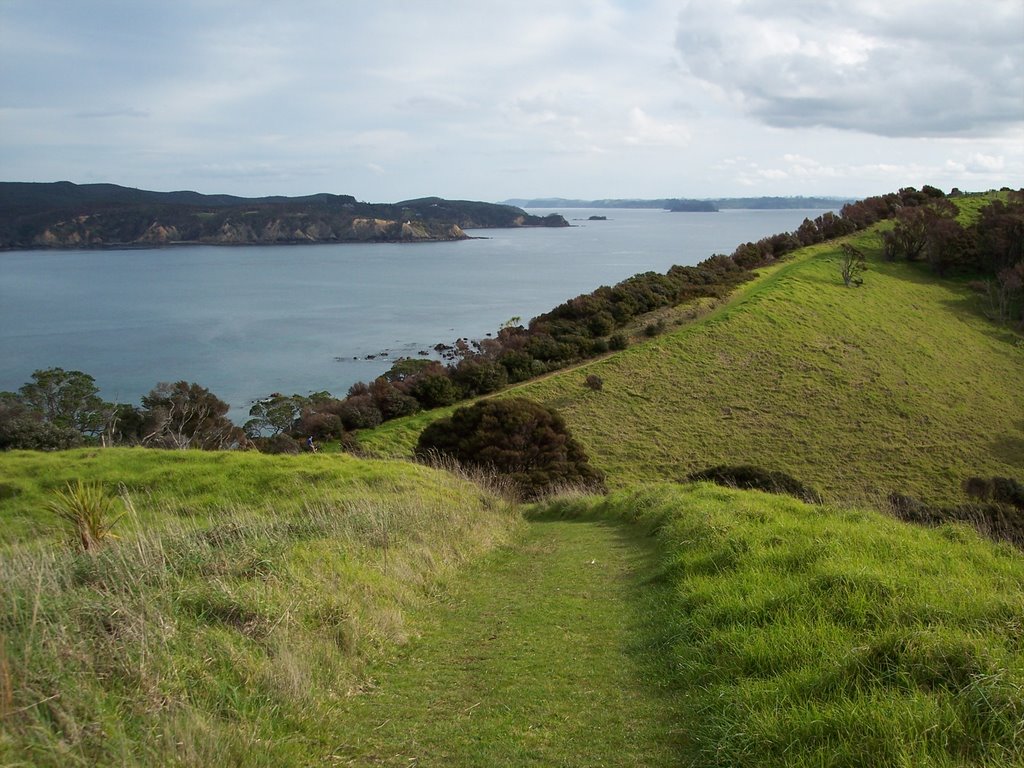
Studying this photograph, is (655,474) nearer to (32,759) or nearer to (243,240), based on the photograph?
(32,759)

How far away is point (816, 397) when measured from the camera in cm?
3528

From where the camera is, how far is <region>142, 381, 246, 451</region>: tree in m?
30.9

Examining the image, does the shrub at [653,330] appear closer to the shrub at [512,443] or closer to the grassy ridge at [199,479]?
the shrub at [512,443]

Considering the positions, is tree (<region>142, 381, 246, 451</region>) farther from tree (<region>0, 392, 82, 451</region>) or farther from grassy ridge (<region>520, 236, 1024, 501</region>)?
grassy ridge (<region>520, 236, 1024, 501</region>)

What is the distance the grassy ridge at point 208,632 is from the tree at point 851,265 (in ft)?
159

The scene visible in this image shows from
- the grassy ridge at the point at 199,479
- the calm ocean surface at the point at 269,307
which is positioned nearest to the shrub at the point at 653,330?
the calm ocean surface at the point at 269,307

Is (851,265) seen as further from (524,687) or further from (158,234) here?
(158,234)

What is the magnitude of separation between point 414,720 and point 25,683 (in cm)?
227

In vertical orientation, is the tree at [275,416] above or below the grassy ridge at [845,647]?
below

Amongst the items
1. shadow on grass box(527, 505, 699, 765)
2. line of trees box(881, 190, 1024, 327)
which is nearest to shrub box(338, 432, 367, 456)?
shadow on grass box(527, 505, 699, 765)

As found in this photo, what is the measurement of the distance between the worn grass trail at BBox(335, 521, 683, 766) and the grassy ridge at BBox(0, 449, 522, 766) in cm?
35

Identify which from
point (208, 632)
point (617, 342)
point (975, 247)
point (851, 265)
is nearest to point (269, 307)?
point (617, 342)

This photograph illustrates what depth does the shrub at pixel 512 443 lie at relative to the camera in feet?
71.5

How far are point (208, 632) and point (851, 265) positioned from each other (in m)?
56.3
